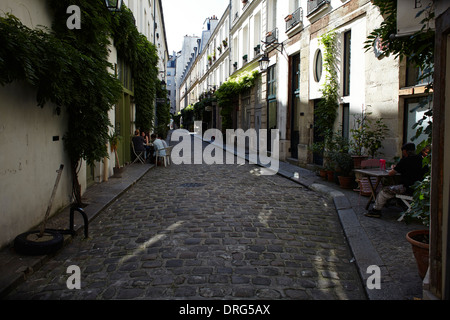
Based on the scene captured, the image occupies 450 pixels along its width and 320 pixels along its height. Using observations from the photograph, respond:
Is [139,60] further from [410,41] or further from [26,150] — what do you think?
[410,41]

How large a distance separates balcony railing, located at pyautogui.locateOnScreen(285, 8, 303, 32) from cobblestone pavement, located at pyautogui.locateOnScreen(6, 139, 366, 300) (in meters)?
8.39

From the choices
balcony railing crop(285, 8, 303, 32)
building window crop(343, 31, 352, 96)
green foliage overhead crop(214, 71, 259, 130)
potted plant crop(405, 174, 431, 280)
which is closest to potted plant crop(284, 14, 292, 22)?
balcony railing crop(285, 8, 303, 32)

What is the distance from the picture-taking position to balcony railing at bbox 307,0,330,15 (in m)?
11.7

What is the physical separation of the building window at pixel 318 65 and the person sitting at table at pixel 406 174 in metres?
6.82

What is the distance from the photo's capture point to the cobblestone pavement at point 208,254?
3.46m

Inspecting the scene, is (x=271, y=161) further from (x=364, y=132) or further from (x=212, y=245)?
(x=212, y=245)

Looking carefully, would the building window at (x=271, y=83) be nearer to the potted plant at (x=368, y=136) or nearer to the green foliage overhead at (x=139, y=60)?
the green foliage overhead at (x=139, y=60)

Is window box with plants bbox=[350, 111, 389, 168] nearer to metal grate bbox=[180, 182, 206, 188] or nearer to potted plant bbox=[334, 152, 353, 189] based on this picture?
potted plant bbox=[334, 152, 353, 189]

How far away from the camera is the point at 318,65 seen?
485 inches

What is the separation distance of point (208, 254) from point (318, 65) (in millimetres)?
9616

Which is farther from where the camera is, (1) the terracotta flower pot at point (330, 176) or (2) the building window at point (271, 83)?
(2) the building window at point (271, 83)

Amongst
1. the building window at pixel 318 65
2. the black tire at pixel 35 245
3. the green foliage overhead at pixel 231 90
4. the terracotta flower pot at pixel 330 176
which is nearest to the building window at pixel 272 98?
the green foliage overhead at pixel 231 90

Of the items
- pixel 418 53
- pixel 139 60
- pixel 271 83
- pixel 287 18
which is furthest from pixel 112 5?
pixel 271 83
